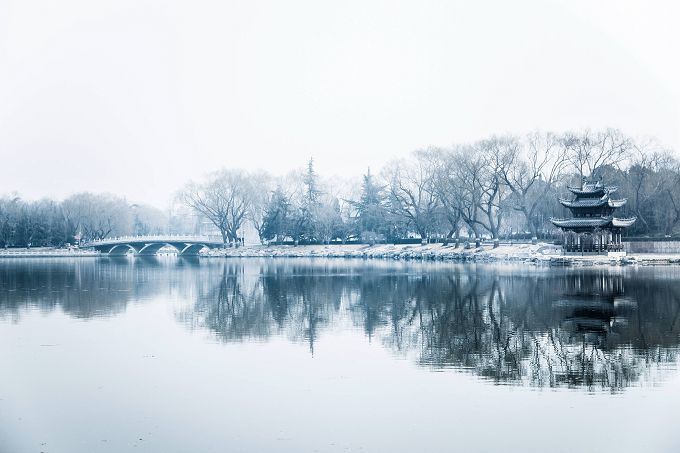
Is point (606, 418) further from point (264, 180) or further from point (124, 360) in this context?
point (264, 180)

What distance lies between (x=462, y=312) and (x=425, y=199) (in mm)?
58492

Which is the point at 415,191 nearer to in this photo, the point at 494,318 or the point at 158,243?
the point at 158,243

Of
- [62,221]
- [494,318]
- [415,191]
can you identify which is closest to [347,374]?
[494,318]

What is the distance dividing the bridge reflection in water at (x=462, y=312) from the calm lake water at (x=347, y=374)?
0.32 feet

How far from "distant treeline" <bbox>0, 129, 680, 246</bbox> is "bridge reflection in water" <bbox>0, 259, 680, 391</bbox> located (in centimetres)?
2239

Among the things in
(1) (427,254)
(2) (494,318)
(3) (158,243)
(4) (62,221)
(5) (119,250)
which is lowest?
(2) (494,318)

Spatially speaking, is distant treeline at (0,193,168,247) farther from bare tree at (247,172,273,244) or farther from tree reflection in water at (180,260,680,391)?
tree reflection in water at (180,260,680,391)

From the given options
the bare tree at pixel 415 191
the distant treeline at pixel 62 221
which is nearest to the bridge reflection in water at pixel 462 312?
the bare tree at pixel 415 191

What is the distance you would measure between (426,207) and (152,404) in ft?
238

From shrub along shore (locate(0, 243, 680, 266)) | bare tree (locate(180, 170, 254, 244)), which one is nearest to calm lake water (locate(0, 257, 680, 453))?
shrub along shore (locate(0, 243, 680, 266))

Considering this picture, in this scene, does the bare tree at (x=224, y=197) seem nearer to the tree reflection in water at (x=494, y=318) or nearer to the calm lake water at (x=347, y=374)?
the tree reflection in water at (x=494, y=318)

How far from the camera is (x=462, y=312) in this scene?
86.9 feet

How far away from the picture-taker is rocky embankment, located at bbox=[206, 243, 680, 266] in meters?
57.1

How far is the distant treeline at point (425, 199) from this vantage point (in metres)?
68.9
